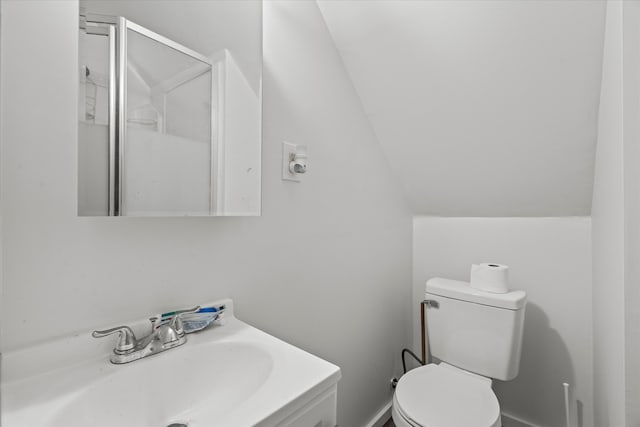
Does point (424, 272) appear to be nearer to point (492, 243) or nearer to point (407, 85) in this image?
point (492, 243)

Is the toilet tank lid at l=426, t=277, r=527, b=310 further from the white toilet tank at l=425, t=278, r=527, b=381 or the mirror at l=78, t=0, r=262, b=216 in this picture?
the mirror at l=78, t=0, r=262, b=216

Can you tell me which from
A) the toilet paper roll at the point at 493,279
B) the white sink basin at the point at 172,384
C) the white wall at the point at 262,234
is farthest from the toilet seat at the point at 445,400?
the white sink basin at the point at 172,384

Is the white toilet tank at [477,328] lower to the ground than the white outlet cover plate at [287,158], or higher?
lower

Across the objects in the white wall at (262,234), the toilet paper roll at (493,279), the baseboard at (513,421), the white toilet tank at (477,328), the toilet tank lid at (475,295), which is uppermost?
the white wall at (262,234)

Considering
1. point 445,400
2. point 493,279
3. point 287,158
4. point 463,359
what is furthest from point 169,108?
point 463,359

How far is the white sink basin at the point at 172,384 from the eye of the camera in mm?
518

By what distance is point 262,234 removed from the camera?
1.04 m

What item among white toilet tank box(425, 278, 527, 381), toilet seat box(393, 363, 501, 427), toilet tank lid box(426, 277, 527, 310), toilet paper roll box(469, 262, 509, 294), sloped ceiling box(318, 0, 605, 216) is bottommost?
toilet seat box(393, 363, 501, 427)

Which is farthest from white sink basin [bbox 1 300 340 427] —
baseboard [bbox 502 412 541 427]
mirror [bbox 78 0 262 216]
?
baseboard [bbox 502 412 541 427]

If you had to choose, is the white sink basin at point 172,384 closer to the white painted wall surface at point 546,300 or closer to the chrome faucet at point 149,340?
the chrome faucet at point 149,340

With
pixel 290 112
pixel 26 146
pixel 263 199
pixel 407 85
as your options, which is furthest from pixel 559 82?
pixel 26 146

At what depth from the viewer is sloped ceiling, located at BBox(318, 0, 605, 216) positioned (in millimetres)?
1072

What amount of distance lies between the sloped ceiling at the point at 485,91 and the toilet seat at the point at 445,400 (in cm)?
89

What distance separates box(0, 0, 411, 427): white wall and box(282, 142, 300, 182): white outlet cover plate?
3cm
